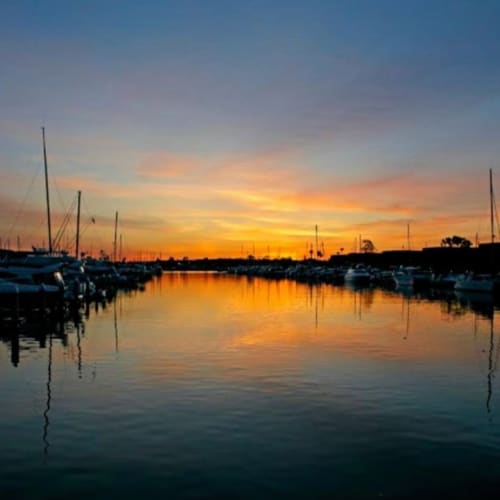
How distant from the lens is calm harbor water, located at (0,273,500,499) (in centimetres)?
1216

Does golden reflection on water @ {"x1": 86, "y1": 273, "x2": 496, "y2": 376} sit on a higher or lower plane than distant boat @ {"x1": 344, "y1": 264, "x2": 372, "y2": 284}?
lower

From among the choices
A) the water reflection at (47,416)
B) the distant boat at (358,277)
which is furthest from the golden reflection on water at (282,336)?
the distant boat at (358,277)

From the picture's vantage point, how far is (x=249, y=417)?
657 inches

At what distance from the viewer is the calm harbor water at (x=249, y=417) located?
479 inches

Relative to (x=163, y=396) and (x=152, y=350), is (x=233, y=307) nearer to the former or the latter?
(x=152, y=350)

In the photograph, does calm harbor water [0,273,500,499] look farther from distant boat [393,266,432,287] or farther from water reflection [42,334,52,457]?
distant boat [393,266,432,287]

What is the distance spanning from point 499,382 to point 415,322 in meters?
21.7

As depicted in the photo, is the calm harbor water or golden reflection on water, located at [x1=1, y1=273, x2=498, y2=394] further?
golden reflection on water, located at [x1=1, y1=273, x2=498, y2=394]

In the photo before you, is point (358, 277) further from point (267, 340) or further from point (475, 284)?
point (267, 340)

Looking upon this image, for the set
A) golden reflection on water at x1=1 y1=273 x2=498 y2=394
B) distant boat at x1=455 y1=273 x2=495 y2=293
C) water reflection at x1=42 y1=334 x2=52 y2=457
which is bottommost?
water reflection at x1=42 y1=334 x2=52 y2=457

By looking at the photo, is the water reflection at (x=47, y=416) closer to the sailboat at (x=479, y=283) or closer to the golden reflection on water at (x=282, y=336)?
the golden reflection on water at (x=282, y=336)

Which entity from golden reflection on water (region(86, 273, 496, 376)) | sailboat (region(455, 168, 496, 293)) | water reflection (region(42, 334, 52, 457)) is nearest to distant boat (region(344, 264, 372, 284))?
sailboat (region(455, 168, 496, 293))

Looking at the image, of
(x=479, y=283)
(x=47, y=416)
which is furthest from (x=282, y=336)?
(x=479, y=283)

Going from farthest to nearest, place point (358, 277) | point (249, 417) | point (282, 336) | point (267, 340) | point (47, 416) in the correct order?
point (358, 277), point (282, 336), point (267, 340), point (47, 416), point (249, 417)
